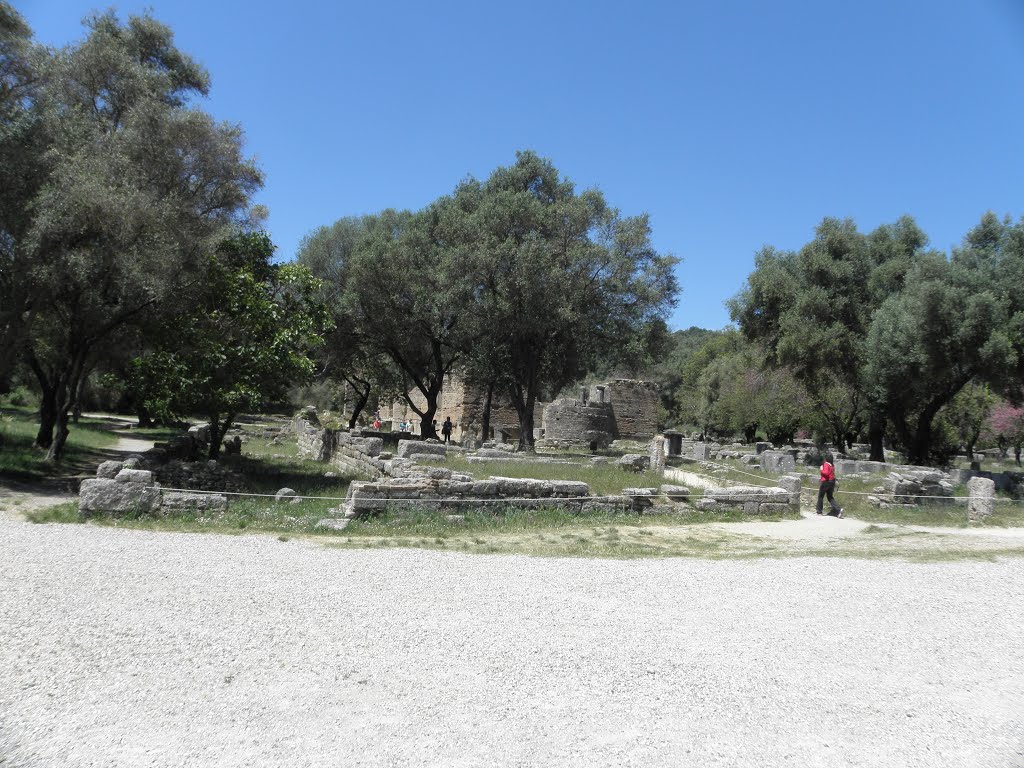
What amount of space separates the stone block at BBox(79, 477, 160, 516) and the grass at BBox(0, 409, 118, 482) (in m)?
4.87

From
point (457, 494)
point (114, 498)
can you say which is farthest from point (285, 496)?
point (457, 494)

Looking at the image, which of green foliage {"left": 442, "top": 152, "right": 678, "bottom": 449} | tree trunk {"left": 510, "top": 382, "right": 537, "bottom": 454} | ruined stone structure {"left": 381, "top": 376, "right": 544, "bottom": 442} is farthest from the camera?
ruined stone structure {"left": 381, "top": 376, "right": 544, "bottom": 442}

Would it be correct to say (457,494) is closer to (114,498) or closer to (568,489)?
(568,489)

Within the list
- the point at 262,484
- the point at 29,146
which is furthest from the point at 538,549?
the point at 29,146

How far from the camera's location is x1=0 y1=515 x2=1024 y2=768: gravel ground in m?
3.83

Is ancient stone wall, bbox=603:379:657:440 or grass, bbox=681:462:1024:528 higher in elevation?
ancient stone wall, bbox=603:379:657:440

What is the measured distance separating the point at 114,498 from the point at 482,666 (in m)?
7.30

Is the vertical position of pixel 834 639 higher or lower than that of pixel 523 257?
lower

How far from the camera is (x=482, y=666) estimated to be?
4824 millimetres

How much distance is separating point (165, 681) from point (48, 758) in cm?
88

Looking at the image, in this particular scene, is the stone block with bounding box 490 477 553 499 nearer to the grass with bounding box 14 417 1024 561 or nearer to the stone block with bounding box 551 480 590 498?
the stone block with bounding box 551 480 590 498

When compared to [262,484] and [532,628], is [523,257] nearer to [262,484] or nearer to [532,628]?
[262,484]

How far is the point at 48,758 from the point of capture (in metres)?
3.51

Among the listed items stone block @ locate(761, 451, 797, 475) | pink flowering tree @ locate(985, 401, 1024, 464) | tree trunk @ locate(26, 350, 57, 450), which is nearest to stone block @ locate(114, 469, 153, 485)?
tree trunk @ locate(26, 350, 57, 450)
